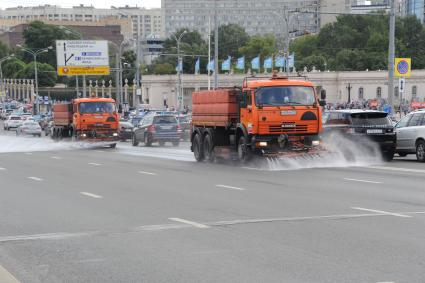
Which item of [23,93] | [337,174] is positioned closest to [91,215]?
[337,174]

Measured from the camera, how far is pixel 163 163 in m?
26.8

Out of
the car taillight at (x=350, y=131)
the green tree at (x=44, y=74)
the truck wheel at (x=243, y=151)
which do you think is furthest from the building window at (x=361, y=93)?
the truck wheel at (x=243, y=151)

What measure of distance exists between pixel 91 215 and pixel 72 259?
3.92 m

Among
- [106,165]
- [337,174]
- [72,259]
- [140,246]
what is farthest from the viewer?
[106,165]

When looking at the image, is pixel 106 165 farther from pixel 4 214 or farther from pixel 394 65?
pixel 394 65

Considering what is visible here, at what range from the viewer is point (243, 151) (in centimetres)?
2442

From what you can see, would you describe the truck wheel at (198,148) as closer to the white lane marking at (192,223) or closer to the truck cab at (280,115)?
the truck cab at (280,115)

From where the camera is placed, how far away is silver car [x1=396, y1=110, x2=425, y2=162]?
25781 millimetres

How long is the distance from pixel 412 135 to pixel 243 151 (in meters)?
6.09

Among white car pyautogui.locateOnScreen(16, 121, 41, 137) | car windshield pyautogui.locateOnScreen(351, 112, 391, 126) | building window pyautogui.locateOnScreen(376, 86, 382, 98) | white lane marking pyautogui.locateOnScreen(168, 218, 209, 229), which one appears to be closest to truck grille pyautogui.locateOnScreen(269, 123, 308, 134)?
car windshield pyautogui.locateOnScreen(351, 112, 391, 126)

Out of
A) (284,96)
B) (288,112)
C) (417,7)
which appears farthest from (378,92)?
(288,112)

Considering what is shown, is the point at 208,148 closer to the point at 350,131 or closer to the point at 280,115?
the point at 280,115

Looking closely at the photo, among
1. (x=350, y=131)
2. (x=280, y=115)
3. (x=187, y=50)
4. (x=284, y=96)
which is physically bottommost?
(x=350, y=131)

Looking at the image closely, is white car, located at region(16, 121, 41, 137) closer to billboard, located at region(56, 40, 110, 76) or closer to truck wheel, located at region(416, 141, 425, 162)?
billboard, located at region(56, 40, 110, 76)
